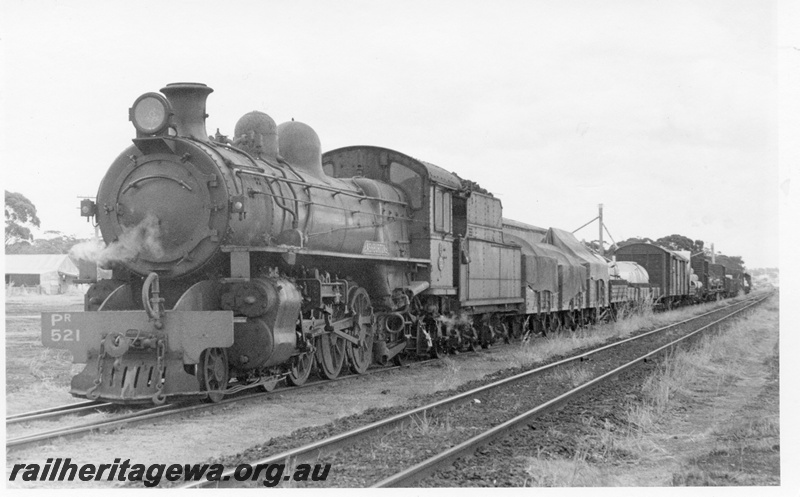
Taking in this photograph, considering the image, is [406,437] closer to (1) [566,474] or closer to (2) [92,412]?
(1) [566,474]

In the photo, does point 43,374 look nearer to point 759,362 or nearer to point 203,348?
point 203,348

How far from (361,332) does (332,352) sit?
73 centimetres

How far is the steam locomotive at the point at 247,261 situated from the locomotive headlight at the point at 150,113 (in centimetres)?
2

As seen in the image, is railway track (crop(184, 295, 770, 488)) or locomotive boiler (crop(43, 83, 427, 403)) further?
locomotive boiler (crop(43, 83, 427, 403))

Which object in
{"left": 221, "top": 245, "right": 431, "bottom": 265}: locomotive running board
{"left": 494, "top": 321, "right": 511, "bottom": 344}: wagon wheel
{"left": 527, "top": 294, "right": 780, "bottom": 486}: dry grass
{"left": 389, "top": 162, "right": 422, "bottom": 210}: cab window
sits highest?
{"left": 389, "top": 162, "right": 422, "bottom": 210}: cab window

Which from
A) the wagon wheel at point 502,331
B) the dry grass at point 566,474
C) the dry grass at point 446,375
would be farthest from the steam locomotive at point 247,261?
the wagon wheel at point 502,331

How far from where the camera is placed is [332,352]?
12.5 m

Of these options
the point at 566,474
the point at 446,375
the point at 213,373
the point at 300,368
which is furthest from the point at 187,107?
the point at 566,474

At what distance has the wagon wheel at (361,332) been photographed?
12703 millimetres

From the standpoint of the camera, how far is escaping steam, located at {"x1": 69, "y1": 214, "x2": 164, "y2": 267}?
9828 millimetres

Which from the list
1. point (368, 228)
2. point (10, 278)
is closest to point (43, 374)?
point (368, 228)

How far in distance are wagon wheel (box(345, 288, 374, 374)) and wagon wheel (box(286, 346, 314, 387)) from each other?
1178 mm

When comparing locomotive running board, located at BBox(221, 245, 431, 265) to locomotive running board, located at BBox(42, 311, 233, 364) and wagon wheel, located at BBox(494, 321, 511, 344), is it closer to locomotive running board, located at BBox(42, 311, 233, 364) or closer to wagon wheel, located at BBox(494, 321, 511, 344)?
locomotive running board, located at BBox(42, 311, 233, 364)

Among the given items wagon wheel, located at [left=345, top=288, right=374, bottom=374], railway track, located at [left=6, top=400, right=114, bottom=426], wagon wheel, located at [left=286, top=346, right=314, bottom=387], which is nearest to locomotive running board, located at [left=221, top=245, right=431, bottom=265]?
wagon wheel, located at [left=345, top=288, right=374, bottom=374]
